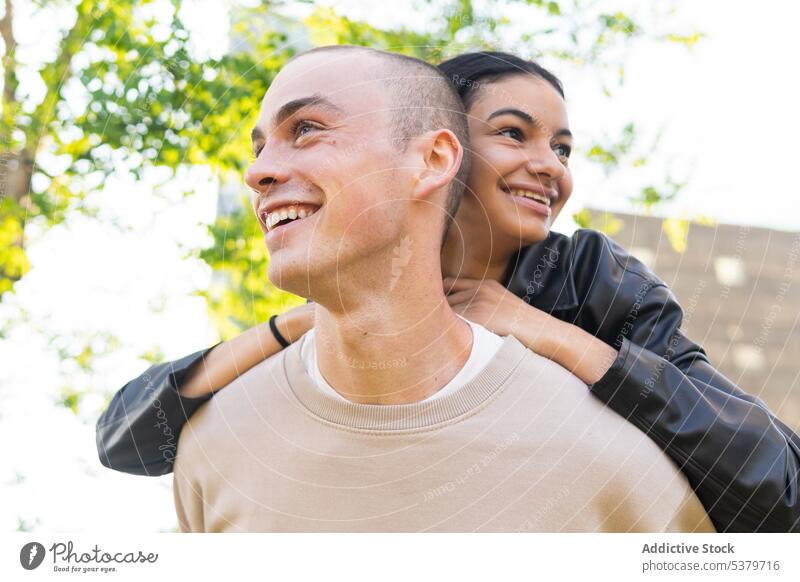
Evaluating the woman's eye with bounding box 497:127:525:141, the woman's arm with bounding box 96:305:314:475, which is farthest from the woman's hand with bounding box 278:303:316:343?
the woman's eye with bounding box 497:127:525:141

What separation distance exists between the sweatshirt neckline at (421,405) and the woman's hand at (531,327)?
2 centimetres

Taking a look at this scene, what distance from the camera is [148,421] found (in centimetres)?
97

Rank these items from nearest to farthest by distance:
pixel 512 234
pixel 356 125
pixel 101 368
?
pixel 356 125 → pixel 512 234 → pixel 101 368

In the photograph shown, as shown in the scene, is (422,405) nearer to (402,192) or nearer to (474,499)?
(474,499)

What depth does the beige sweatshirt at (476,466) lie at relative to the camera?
34.3 inches

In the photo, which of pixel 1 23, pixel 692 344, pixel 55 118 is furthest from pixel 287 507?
pixel 1 23

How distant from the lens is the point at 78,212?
112cm

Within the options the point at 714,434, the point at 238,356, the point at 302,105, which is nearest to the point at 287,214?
the point at 302,105

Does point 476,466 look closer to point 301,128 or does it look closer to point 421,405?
point 421,405

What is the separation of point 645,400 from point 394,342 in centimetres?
25

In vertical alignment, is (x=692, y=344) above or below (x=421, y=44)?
below

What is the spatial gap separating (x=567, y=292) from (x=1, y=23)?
31.0 inches

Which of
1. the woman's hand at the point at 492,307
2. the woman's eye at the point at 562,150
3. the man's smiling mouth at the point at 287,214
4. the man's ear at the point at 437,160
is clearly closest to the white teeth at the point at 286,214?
the man's smiling mouth at the point at 287,214

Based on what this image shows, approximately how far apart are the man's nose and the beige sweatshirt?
0.21m
